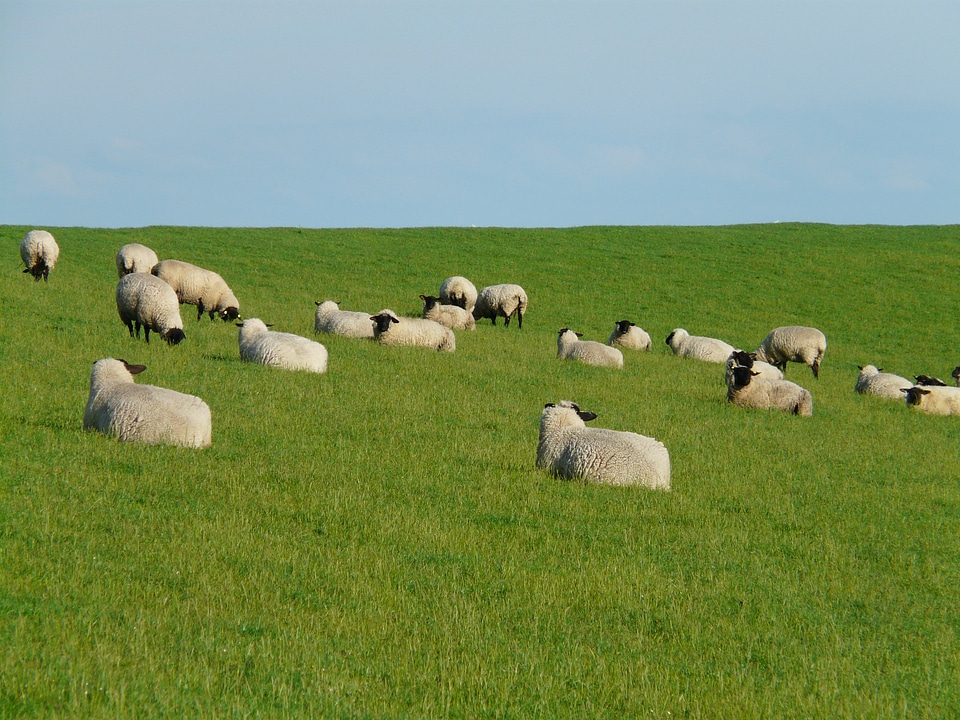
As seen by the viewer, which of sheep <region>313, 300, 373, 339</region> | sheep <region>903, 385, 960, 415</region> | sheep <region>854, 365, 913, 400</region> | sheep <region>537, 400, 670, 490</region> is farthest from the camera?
sheep <region>854, 365, 913, 400</region>

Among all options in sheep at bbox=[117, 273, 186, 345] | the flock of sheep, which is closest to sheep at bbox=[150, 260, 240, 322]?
the flock of sheep

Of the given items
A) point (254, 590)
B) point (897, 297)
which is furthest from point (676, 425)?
point (897, 297)

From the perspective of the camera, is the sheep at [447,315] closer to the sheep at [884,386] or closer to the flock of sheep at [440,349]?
the flock of sheep at [440,349]

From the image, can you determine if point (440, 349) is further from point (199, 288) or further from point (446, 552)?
point (446, 552)

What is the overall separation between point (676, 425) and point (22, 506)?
10754 millimetres

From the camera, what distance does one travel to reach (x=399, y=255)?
48.6 metres

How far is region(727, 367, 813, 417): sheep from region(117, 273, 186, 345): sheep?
448 inches

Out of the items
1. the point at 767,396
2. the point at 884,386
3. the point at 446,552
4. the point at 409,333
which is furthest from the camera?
the point at 884,386

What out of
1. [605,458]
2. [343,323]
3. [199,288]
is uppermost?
[199,288]

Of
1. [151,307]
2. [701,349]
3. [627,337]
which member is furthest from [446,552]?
[701,349]

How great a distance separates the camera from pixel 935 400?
20812mm

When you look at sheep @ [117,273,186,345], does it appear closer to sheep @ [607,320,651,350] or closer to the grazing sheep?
the grazing sheep

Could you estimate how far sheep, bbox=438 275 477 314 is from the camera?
31219 mm

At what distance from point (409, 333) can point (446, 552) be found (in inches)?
545
